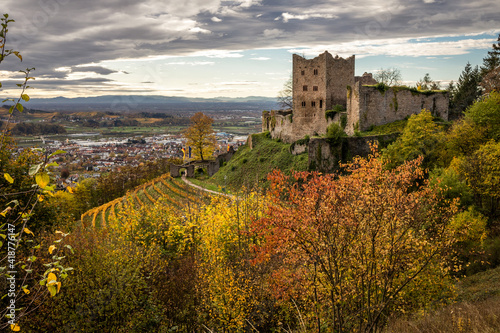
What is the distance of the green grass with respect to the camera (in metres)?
42.1

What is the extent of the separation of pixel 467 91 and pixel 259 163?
133 ft

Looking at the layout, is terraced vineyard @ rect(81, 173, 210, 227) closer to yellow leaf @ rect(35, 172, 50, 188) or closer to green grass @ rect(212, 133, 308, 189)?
green grass @ rect(212, 133, 308, 189)

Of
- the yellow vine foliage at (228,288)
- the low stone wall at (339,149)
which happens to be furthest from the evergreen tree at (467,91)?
the yellow vine foliage at (228,288)

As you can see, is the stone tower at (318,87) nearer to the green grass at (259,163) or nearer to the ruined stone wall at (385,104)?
the green grass at (259,163)

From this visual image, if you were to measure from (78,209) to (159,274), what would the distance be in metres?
49.5

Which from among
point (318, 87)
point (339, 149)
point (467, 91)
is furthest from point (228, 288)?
point (467, 91)

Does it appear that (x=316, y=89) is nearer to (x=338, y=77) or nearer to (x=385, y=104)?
(x=338, y=77)

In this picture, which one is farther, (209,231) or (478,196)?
(478,196)

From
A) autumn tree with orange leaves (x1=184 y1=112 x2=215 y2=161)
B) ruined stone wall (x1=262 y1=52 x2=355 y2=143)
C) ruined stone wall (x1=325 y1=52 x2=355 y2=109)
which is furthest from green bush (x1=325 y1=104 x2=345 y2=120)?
autumn tree with orange leaves (x1=184 y1=112 x2=215 y2=161)

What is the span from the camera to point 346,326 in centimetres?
1144

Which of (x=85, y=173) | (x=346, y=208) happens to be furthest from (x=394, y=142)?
(x=85, y=173)

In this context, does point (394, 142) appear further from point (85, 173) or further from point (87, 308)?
point (85, 173)

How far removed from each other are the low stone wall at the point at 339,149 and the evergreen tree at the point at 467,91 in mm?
29586

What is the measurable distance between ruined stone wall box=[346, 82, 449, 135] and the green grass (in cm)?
728
